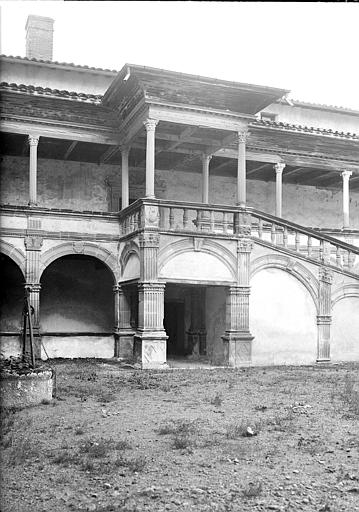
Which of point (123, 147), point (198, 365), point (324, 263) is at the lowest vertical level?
point (198, 365)

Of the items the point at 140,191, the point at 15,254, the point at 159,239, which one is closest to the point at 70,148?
the point at 140,191

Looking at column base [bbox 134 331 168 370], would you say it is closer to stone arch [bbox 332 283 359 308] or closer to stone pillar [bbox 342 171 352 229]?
stone arch [bbox 332 283 359 308]

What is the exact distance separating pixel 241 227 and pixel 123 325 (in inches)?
152

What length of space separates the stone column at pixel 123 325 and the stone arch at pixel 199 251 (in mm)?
1975

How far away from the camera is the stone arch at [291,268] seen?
15.3 m

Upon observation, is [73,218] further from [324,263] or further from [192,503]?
[192,503]

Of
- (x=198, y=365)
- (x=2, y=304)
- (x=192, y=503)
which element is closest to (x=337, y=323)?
(x=198, y=365)

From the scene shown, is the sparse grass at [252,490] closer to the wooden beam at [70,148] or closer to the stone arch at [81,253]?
the stone arch at [81,253]

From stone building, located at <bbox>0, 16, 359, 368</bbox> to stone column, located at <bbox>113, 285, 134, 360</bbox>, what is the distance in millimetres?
29

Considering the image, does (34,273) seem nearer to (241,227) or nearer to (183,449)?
(241,227)

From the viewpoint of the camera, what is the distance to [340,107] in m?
23.8

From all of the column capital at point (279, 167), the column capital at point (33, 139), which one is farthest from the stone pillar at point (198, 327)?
the column capital at point (33, 139)

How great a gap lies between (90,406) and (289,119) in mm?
16817

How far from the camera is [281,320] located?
50.2 ft
